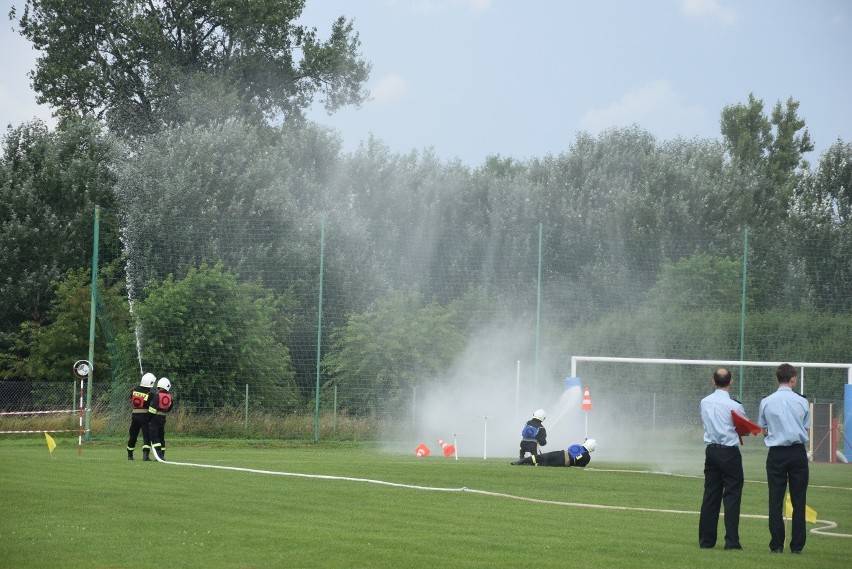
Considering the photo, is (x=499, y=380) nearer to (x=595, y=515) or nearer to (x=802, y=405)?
(x=595, y=515)

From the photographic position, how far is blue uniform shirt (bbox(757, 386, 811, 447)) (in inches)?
505

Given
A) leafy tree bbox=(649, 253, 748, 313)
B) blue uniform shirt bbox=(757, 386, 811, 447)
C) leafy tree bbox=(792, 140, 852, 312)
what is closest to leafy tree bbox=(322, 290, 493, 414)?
leafy tree bbox=(649, 253, 748, 313)

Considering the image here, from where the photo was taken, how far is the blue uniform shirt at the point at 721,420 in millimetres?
13070

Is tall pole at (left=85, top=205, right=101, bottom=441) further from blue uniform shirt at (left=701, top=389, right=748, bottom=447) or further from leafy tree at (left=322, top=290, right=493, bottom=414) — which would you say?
blue uniform shirt at (left=701, top=389, right=748, bottom=447)

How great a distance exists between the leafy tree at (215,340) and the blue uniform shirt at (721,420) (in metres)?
23.5

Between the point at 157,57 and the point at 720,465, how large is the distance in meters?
49.8

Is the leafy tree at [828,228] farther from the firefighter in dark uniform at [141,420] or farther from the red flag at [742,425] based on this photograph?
the red flag at [742,425]

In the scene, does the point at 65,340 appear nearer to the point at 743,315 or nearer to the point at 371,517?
the point at 743,315

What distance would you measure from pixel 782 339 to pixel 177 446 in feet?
59.8

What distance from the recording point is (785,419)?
42.1ft

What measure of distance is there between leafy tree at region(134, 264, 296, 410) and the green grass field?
10956 millimetres

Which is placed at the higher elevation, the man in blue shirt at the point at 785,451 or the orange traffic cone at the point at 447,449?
the man in blue shirt at the point at 785,451

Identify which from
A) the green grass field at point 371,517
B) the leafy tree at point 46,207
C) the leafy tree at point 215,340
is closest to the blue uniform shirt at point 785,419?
the green grass field at point 371,517

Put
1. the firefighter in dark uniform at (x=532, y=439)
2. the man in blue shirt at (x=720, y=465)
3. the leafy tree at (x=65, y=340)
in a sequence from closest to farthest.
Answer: the man in blue shirt at (x=720, y=465), the firefighter in dark uniform at (x=532, y=439), the leafy tree at (x=65, y=340)
